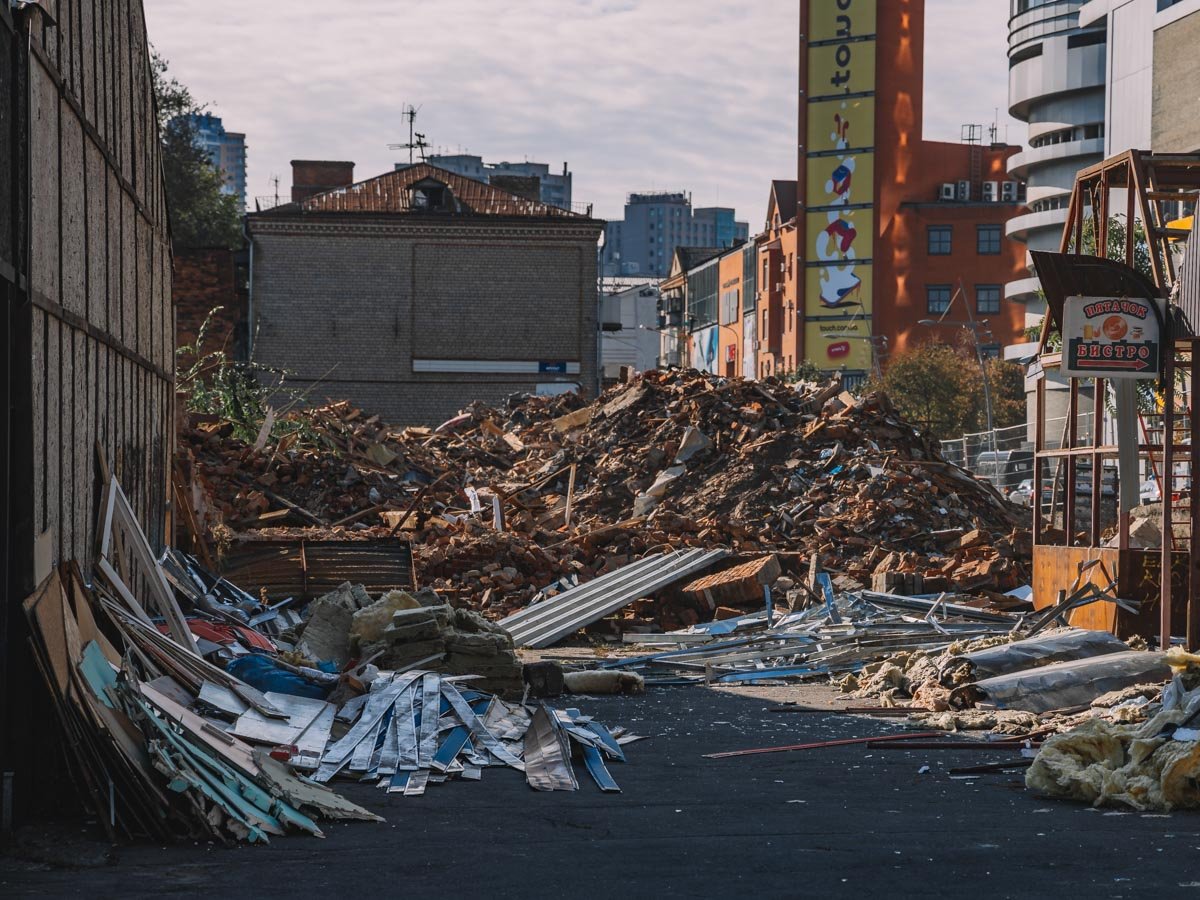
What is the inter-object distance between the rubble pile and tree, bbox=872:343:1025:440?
124 feet

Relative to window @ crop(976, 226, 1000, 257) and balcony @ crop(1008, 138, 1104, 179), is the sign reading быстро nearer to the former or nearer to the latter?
balcony @ crop(1008, 138, 1104, 179)

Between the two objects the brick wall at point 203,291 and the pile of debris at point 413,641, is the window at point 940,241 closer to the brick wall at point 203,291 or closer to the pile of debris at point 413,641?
the brick wall at point 203,291

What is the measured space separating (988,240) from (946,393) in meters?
24.3

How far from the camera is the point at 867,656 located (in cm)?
1612

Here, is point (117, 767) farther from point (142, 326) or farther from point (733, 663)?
point (733, 663)

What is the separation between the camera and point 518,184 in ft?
203

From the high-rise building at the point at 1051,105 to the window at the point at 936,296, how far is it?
9.79 m

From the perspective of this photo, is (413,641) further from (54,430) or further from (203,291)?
(203,291)

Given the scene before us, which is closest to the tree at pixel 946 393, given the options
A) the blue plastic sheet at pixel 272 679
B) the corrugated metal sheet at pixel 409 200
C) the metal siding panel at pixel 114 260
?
the corrugated metal sheet at pixel 409 200

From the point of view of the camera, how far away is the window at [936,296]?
8969cm

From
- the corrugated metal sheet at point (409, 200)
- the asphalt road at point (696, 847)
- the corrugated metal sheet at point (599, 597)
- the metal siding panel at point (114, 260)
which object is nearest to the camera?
the asphalt road at point (696, 847)

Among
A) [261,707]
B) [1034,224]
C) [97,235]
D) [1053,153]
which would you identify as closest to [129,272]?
[97,235]

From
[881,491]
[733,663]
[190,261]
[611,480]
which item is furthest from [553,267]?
[733,663]

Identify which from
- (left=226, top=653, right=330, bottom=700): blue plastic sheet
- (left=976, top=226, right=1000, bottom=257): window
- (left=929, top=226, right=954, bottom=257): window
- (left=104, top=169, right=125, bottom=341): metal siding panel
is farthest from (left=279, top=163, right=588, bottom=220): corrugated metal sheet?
(left=976, top=226, right=1000, bottom=257): window
